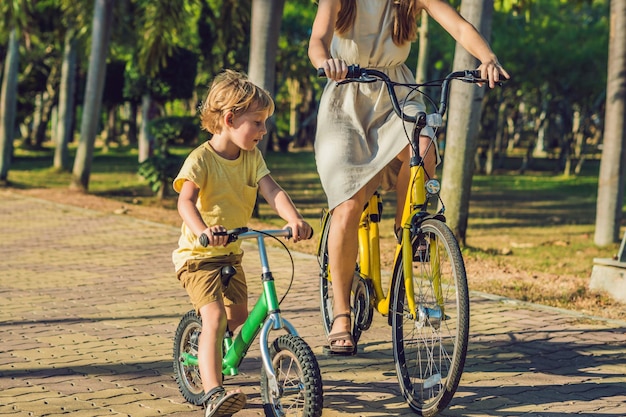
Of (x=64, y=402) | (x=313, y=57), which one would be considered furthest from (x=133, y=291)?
(x=313, y=57)

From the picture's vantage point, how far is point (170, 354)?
5.90 m

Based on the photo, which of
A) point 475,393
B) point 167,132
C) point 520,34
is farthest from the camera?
point 520,34

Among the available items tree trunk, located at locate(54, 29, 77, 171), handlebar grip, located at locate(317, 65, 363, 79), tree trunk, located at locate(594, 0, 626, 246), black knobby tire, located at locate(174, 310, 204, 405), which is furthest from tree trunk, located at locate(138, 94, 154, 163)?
handlebar grip, located at locate(317, 65, 363, 79)

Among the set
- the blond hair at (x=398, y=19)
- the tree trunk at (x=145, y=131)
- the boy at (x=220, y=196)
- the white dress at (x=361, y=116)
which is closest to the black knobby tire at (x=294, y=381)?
the boy at (x=220, y=196)

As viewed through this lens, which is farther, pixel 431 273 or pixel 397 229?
pixel 397 229

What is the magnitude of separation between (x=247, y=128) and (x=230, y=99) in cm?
14

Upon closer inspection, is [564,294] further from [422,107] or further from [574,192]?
[574,192]

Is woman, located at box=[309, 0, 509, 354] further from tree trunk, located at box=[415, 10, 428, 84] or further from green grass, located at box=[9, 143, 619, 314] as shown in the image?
tree trunk, located at box=[415, 10, 428, 84]

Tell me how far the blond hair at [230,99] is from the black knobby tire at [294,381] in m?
0.98

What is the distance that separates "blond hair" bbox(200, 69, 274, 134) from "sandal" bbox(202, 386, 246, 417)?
3.67 ft

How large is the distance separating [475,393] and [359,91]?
162cm

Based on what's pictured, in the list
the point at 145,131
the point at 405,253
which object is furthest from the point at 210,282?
the point at 145,131

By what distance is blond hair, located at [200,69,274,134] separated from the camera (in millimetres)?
4383

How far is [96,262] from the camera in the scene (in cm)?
944
